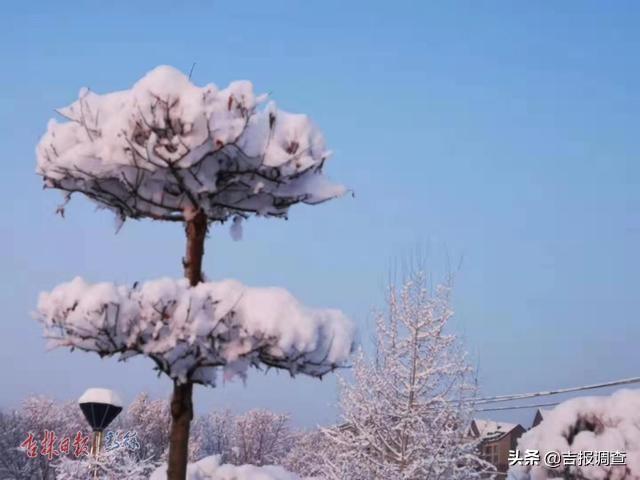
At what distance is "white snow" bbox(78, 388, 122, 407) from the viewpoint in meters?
17.4

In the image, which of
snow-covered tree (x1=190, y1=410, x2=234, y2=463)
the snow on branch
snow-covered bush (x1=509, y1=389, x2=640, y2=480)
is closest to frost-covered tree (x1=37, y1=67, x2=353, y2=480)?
the snow on branch

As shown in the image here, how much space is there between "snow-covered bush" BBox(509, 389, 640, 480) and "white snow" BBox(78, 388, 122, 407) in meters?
9.72

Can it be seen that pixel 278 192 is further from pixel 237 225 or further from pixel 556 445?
pixel 556 445

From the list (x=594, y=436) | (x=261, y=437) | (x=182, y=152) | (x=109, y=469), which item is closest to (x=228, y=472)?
(x=182, y=152)

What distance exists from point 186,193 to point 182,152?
595 millimetres

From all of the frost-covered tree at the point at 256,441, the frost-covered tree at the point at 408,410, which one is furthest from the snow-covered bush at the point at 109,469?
the frost-covered tree at the point at 256,441

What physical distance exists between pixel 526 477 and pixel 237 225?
22.5ft

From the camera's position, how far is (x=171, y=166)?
5703 mm

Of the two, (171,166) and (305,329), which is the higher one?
(171,166)

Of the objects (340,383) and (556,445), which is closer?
(556,445)

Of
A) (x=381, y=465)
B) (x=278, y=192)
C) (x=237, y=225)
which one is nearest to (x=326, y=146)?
(x=278, y=192)

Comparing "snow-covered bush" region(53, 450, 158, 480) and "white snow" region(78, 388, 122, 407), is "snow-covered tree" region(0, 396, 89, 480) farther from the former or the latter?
"white snow" region(78, 388, 122, 407)

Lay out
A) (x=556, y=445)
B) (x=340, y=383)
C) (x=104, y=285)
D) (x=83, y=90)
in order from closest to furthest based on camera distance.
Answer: (x=104, y=285), (x=83, y=90), (x=556, y=445), (x=340, y=383)

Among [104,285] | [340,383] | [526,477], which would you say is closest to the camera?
[104,285]
